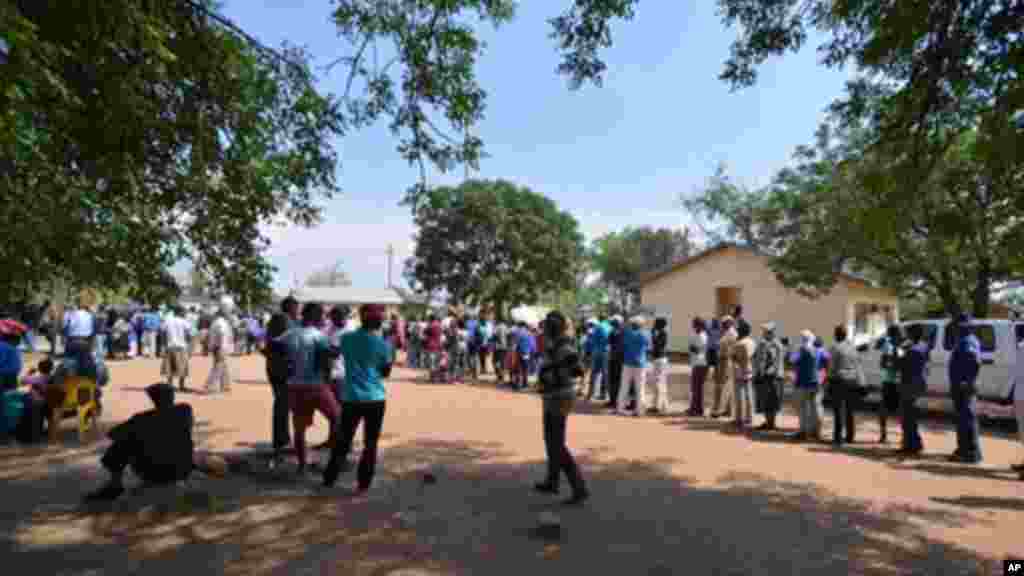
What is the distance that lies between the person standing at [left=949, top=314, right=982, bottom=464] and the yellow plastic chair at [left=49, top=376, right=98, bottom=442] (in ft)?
36.2

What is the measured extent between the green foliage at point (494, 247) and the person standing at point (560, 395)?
31418 millimetres

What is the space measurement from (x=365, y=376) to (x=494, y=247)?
32361 mm

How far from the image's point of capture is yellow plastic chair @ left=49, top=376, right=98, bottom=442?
26.1 feet

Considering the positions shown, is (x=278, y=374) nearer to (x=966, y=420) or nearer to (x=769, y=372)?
(x=769, y=372)

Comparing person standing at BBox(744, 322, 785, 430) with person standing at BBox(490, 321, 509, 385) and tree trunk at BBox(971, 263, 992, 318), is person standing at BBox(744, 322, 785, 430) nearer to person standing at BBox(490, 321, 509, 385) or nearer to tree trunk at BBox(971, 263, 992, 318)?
person standing at BBox(490, 321, 509, 385)

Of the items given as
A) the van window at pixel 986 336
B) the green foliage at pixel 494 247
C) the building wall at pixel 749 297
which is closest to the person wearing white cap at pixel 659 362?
the van window at pixel 986 336

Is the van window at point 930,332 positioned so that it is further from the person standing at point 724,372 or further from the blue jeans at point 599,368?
the blue jeans at point 599,368

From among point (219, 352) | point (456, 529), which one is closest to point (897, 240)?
point (456, 529)

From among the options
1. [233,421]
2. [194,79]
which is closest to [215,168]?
[194,79]

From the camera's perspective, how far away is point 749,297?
28141 millimetres

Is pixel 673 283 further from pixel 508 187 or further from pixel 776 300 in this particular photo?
pixel 508 187

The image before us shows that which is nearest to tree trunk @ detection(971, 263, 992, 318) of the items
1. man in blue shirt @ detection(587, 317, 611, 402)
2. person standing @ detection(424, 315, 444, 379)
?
man in blue shirt @ detection(587, 317, 611, 402)

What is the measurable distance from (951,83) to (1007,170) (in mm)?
1193

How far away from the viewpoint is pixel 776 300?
27359 mm
